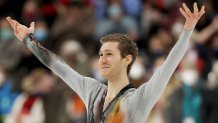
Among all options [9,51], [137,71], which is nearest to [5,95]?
[9,51]

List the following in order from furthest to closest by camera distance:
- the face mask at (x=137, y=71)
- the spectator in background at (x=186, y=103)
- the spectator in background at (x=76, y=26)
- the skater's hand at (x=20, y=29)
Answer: the spectator in background at (x=76, y=26) < the face mask at (x=137, y=71) < the spectator in background at (x=186, y=103) < the skater's hand at (x=20, y=29)

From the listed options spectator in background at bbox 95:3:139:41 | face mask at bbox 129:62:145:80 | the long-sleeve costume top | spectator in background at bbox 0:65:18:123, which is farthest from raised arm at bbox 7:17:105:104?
spectator in background at bbox 95:3:139:41

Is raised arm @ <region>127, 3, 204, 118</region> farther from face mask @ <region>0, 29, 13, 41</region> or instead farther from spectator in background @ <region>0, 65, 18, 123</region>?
face mask @ <region>0, 29, 13, 41</region>

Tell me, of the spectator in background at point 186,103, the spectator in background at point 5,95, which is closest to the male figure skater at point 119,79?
the spectator in background at point 186,103

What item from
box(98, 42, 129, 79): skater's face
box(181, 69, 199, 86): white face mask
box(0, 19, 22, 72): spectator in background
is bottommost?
box(98, 42, 129, 79): skater's face

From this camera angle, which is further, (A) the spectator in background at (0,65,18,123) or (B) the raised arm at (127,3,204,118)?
(A) the spectator in background at (0,65,18,123)

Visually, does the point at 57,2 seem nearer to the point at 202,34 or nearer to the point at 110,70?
the point at 202,34

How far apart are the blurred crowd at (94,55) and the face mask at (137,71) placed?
0.02 m

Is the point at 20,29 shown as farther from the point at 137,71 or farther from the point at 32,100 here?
the point at 137,71

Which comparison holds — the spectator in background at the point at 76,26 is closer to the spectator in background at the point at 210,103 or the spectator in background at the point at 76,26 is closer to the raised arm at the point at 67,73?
the spectator in background at the point at 210,103

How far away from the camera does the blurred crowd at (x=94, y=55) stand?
1106 cm

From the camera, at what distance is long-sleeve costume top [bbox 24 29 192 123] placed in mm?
5727

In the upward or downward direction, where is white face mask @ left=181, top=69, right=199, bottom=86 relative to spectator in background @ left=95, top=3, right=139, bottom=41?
downward

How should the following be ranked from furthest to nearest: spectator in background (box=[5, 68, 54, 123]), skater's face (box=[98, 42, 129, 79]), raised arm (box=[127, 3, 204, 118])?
spectator in background (box=[5, 68, 54, 123]), skater's face (box=[98, 42, 129, 79]), raised arm (box=[127, 3, 204, 118])
